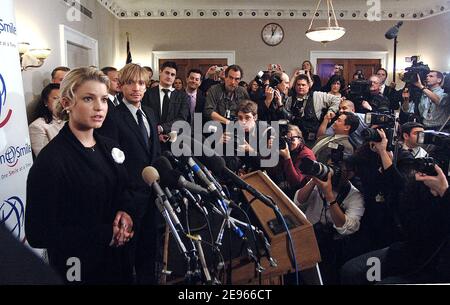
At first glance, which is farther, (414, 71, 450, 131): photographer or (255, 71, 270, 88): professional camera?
(255, 71, 270, 88): professional camera

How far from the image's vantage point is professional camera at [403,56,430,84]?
170cm

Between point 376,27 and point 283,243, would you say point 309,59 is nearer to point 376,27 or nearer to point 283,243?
point 376,27

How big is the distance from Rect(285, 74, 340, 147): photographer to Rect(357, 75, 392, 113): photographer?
0.47 ft

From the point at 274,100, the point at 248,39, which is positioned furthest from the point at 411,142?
the point at 248,39

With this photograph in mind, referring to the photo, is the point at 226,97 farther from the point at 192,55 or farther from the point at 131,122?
the point at 131,122

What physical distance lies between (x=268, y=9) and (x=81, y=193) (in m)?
1.06

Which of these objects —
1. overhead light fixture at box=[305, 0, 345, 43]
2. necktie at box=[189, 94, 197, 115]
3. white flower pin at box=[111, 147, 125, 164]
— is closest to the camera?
white flower pin at box=[111, 147, 125, 164]

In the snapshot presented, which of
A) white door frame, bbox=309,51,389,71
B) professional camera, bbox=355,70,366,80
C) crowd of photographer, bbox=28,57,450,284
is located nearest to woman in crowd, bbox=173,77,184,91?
crowd of photographer, bbox=28,57,450,284

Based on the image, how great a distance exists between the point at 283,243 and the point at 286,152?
45cm

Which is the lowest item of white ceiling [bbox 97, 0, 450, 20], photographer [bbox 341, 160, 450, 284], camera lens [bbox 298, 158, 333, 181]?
photographer [bbox 341, 160, 450, 284]

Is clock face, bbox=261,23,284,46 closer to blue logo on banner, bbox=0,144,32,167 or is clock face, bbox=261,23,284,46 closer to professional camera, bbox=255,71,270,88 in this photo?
professional camera, bbox=255,71,270,88

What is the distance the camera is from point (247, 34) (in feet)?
5.04

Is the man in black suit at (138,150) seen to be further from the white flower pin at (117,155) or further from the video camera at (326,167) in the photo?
the video camera at (326,167)

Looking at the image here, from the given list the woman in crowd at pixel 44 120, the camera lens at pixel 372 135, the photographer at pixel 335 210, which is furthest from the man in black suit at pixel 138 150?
the camera lens at pixel 372 135
